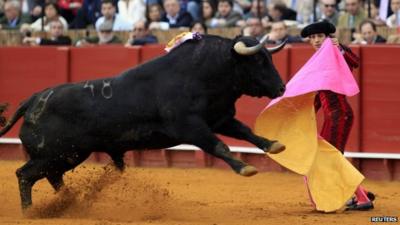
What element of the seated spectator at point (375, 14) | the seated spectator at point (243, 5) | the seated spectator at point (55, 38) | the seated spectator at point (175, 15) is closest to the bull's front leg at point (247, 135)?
the seated spectator at point (375, 14)

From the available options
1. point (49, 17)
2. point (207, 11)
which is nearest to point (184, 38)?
point (207, 11)

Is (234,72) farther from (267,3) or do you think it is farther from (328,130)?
(267,3)

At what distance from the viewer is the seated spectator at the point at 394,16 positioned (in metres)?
12.4

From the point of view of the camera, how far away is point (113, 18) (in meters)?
14.6

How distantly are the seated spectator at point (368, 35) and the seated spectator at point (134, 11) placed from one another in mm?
3678

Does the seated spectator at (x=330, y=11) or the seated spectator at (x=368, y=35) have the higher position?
the seated spectator at (x=330, y=11)

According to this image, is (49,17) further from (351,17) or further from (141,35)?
(351,17)

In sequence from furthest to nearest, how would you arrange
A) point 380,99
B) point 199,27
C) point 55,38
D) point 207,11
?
1. point 207,11
2. point 55,38
3. point 199,27
4. point 380,99

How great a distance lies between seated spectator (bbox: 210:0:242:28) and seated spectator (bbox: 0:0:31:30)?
132 inches

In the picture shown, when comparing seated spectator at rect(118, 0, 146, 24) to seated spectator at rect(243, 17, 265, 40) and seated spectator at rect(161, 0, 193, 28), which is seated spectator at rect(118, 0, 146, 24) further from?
seated spectator at rect(243, 17, 265, 40)

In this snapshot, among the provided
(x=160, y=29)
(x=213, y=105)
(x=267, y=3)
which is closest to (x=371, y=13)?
(x=267, y=3)

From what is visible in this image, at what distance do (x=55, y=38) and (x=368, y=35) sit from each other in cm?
431

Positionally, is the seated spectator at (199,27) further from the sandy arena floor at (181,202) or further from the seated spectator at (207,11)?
the sandy arena floor at (181,202)

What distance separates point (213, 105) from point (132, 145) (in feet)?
2.31
